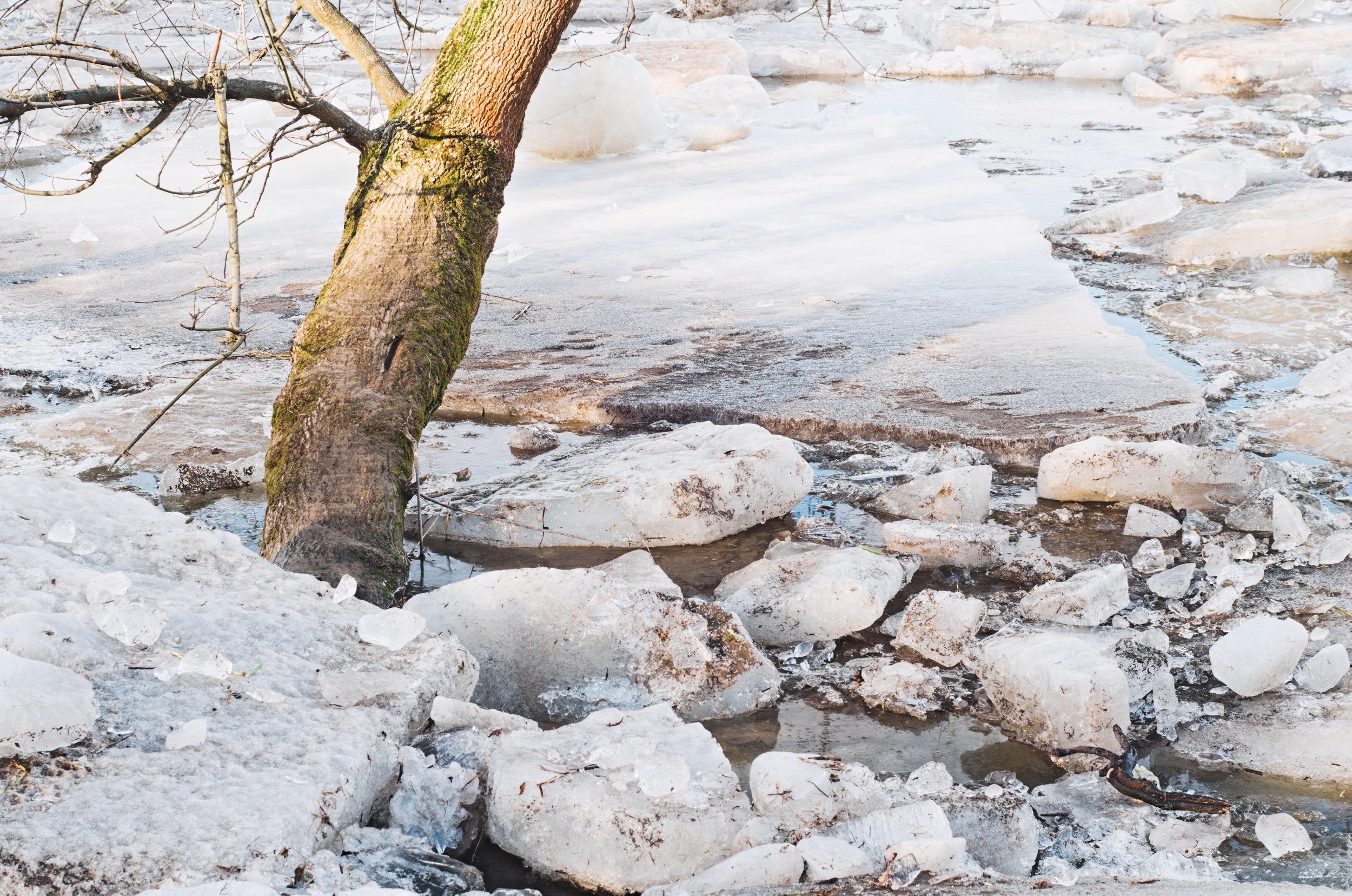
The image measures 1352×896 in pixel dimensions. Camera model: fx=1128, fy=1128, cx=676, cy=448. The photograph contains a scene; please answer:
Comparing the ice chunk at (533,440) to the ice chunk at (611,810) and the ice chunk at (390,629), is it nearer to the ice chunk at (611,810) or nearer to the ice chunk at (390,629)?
the ice chunk at (390,629)

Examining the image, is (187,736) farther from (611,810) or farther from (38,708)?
(611,810)

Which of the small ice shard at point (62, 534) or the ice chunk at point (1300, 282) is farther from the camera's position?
the ice chunk at point (1300, 282)

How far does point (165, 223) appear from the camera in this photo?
7082 mm

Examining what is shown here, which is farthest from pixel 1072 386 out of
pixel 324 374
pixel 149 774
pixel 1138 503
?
pixel 149 774

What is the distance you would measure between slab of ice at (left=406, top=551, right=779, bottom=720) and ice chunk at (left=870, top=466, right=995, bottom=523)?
1.09 m

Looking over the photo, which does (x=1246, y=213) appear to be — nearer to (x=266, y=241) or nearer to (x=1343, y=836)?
(x=1343, y=836)

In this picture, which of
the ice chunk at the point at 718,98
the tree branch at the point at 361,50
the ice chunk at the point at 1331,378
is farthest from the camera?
the ice chunk at the point at 718,98

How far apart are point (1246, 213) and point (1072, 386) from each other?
10.1 feet

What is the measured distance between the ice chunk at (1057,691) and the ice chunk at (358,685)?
138cm

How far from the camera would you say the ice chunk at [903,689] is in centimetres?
273

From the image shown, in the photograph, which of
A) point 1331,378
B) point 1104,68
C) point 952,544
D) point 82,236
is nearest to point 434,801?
point 952,544

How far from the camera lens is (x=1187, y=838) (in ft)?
7.12

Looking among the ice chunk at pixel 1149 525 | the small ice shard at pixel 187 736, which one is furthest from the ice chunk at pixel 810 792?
the ice chunk at pixel 1149 525

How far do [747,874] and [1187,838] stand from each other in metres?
0.92
